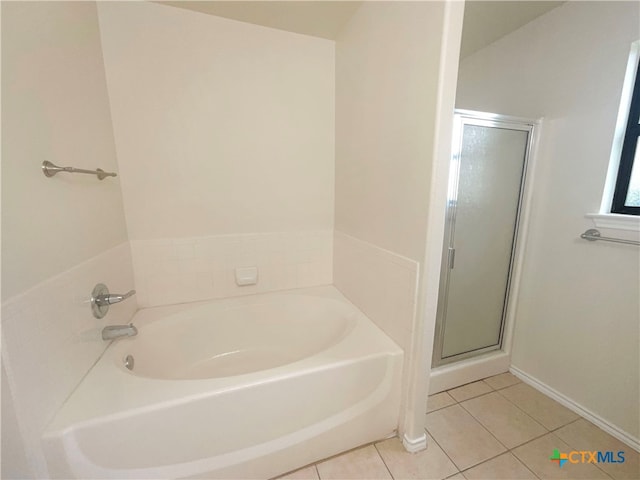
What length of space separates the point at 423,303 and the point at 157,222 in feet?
5.34

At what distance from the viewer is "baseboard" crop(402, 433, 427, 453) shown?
1284 millimetres

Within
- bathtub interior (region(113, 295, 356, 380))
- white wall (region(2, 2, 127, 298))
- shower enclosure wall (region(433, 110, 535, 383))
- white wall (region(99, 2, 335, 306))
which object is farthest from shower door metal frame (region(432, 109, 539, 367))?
white wall (region(2, 2, 127, 298))

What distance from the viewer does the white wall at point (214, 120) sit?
4.81ft

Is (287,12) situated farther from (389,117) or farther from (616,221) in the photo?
(616,221)

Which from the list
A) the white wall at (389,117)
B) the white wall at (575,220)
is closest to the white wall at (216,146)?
the white wall at (389,117)

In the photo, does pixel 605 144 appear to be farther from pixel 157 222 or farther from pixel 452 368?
pixel 157 222

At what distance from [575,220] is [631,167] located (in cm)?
34

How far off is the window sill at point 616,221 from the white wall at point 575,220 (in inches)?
1.5

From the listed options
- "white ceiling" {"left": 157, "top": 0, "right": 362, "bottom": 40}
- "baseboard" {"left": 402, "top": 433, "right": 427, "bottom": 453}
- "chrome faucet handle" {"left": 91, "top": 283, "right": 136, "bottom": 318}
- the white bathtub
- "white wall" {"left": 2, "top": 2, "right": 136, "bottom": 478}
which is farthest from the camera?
"white ceiling" {"left": 157, "top": 0, "right": 362, "bottom": 40}

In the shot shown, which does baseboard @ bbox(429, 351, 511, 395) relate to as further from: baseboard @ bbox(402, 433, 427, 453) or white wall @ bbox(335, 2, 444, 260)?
white wall @ bbox(335, 2, 444, 260)

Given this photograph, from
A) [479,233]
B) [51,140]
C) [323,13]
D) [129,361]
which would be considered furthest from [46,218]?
[479,233]

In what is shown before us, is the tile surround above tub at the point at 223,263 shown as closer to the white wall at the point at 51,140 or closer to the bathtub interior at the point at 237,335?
the bathtub interior at the point at 237,335

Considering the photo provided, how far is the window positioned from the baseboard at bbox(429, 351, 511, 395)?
3.75 feet

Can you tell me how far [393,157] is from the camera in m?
1.27
